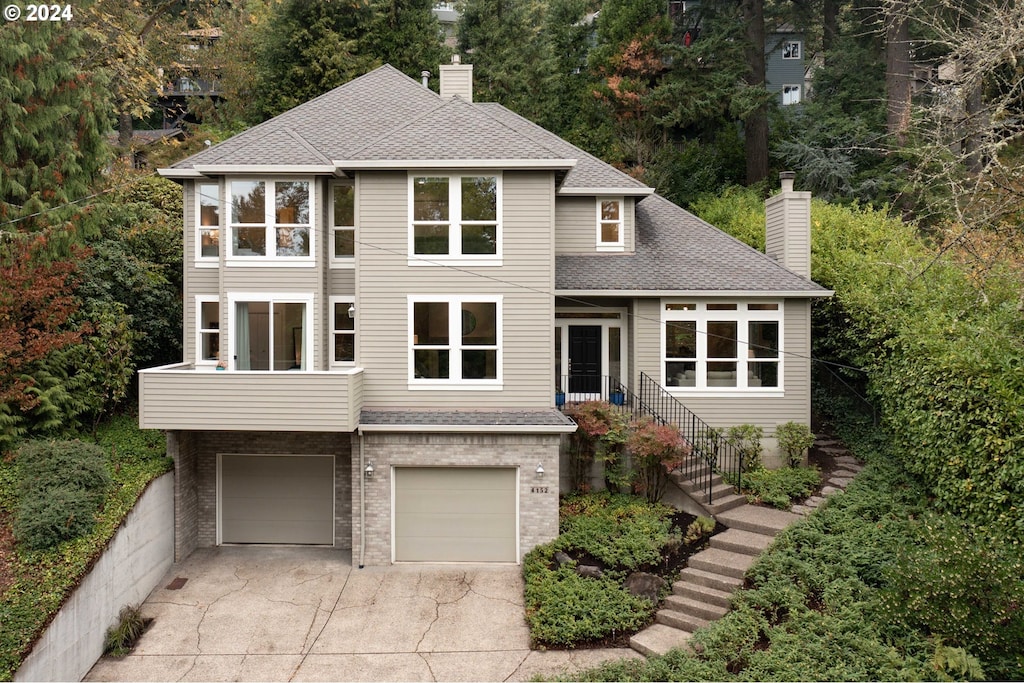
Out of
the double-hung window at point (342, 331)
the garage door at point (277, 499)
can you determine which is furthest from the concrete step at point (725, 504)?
the double-hung window at point (342, 331)

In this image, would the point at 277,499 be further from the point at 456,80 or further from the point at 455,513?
the point at 456,80

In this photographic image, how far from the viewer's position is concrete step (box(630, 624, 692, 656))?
9.45 meters

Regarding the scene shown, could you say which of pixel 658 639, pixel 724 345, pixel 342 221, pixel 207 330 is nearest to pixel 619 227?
pixel 724 345

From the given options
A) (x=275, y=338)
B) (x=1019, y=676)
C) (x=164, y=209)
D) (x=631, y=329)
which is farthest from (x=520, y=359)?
(x=164, y=209)

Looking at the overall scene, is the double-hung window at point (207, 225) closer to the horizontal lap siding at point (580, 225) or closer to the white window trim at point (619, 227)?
the horizontal lap siding at point (580, 225)

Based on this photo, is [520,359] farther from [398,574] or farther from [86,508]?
[86,508]

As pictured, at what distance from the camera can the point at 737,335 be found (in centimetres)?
1495

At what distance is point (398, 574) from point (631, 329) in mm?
7664

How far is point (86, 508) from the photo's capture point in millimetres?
10188

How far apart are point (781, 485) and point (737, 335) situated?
361 centimetres

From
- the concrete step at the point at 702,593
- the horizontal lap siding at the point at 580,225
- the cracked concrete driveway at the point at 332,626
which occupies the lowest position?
the cracked concrete driveway at the point at 332,626

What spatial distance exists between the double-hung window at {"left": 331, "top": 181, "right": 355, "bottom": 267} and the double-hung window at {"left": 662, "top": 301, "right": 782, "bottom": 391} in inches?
290

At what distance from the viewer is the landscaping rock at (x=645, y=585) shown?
10555 millimetres

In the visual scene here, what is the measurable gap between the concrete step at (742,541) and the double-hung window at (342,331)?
27.0 feet
